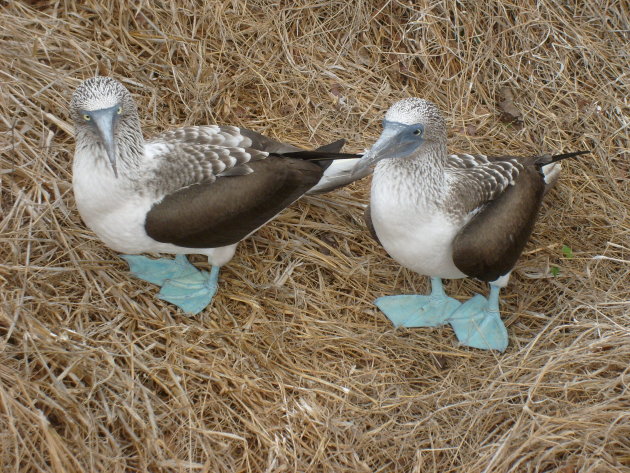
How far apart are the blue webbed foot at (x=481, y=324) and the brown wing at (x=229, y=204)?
1.17m

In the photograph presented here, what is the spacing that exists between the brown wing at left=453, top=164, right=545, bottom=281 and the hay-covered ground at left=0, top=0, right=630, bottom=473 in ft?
1.69

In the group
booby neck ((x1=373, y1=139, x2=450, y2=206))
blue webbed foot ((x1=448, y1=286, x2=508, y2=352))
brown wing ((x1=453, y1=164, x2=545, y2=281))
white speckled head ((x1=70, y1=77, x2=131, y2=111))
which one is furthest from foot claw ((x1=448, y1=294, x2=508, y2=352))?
white speckled head ((x1=70, y1=77, x2=131, y2=111))

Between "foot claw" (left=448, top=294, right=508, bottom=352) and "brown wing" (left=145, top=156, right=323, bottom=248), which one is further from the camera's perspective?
"foot claw" (left=448, top=294, right=508, bottom=352)

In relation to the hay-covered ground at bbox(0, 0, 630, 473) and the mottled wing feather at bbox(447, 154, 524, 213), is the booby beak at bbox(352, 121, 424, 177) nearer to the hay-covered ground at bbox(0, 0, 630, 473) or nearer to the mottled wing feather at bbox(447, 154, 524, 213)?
the mottled wing feather at bbox(447, 154, 524, 213)

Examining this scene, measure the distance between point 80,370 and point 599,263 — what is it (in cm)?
301

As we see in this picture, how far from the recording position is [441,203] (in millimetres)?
3387

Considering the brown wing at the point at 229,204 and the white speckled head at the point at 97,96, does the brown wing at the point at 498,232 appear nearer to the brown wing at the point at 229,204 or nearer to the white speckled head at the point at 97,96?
the brown wing at the point at 229,204

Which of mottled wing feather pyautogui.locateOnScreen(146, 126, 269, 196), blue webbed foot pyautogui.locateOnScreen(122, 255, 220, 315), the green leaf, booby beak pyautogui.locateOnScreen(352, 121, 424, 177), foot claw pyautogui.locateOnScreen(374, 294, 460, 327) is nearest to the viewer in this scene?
booby beak pyautogui.locateOnScreen(352, 121, 424, 177)

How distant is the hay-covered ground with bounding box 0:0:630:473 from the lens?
312cm

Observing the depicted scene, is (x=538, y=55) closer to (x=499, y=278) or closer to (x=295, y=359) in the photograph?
(x=499, y=278)

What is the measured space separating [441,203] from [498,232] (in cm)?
33

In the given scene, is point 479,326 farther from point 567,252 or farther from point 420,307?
point 567,252

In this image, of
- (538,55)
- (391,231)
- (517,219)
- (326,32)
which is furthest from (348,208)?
(538,55)

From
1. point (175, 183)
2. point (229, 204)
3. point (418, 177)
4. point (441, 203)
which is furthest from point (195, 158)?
point (441, 203)
